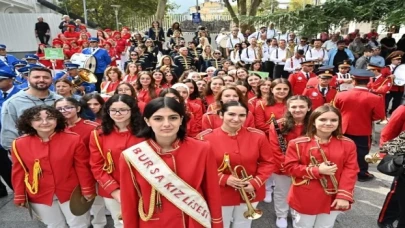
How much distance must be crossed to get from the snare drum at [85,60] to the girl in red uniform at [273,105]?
6.57 m

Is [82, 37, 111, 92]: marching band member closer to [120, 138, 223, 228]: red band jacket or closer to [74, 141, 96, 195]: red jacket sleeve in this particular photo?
[74, 141, 96, 195]: red jacket sleeve

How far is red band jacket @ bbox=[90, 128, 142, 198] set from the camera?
318 centimetres

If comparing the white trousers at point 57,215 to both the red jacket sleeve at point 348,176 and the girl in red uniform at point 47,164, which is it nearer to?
the girl in red uniform at point 47,164

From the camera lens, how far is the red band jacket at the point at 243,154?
3131 mm

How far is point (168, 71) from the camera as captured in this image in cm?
729

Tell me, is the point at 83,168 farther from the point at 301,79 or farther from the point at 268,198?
the point at 301,79

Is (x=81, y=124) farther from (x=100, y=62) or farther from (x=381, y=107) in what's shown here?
(x=100, y=62)

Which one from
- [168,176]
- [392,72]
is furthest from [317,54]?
[168,176]

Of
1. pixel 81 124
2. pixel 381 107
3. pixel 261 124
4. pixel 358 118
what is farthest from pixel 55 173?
pixel 381 107

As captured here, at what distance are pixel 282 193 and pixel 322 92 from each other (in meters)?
2.92

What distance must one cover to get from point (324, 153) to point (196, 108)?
95.7 inches

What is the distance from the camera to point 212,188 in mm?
2367

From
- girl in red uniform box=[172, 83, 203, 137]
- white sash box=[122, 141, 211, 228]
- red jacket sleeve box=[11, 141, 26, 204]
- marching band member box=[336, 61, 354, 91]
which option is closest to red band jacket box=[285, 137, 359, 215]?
white sash box=[122, 141, 211, 228]

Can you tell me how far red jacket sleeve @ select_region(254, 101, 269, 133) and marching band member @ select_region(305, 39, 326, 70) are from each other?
685cm
